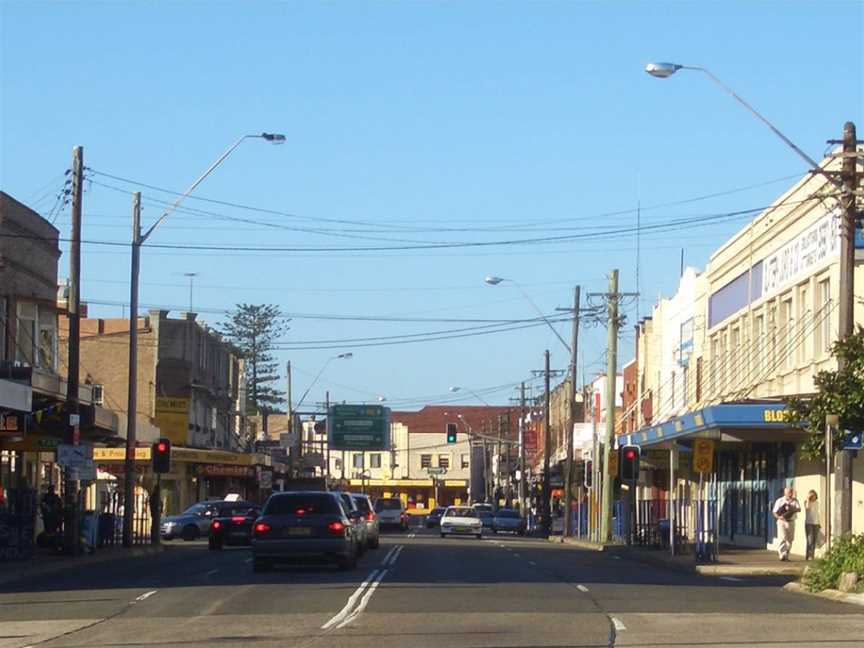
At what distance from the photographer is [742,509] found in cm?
4850

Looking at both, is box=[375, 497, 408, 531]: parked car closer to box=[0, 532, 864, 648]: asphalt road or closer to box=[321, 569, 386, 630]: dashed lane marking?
box=[0, 532, 864, 648]: asphalt road

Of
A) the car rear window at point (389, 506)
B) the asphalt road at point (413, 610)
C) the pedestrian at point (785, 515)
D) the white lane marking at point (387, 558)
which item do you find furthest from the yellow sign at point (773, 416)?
the car rear window at point (389, 506)

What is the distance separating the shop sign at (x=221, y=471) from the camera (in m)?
77.5

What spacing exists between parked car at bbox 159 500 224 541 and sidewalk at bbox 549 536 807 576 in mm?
18093

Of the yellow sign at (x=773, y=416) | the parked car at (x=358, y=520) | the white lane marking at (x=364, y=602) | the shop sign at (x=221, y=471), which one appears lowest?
the white lane marking at (x=364, y=602)

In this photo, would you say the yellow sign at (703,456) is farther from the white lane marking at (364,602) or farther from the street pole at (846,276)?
the white lane marking at (364,602)

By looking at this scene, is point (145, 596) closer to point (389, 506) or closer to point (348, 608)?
point (348, 608)

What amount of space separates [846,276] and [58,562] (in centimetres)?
1855

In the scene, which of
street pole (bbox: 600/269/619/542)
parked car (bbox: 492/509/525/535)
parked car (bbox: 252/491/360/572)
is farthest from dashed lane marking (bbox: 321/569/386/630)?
parked car (bbox: 492/509/525/535)

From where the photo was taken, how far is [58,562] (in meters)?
35.1

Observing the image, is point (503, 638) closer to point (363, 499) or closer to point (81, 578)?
point (81, 578)

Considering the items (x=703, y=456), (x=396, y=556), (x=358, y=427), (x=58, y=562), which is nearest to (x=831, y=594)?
(x=703, y=456)

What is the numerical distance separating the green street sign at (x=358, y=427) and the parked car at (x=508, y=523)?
13.5 metres

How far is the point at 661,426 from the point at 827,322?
7991mm
